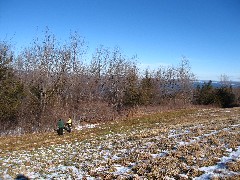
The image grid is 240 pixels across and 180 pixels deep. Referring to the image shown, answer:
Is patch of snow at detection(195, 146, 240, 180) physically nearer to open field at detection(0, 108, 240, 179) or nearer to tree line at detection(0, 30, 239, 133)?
open field at detection(0, 108, 240, 179)

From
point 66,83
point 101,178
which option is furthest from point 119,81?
point 101,178

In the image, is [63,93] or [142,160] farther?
[63,93]

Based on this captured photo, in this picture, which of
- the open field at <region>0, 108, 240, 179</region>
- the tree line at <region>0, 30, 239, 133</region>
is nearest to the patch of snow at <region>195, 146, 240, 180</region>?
the open field at <region>0, 108, 240, 179</region>

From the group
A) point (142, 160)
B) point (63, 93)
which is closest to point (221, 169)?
point (142, 160)

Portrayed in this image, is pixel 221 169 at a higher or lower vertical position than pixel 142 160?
higher

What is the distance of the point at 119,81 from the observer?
55.3m

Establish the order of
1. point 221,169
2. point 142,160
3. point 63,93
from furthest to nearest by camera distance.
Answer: point 63,93
point 142,160
point 221,169

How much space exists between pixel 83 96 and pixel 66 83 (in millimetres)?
4663

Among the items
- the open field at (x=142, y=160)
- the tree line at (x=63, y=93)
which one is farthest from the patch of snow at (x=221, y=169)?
the tree line at (x=63, y=93)

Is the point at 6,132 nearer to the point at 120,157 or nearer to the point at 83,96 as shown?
the point at 83,96

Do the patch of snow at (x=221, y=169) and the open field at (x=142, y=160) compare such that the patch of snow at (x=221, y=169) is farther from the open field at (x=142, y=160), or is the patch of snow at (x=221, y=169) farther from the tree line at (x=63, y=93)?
the tree line at (x=63, y=93)

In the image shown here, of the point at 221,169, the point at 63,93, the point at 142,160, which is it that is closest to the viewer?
the point at 221,169

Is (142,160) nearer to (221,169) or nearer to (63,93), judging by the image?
(221,169)

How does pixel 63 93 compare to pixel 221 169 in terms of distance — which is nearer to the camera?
pixel 221 169
